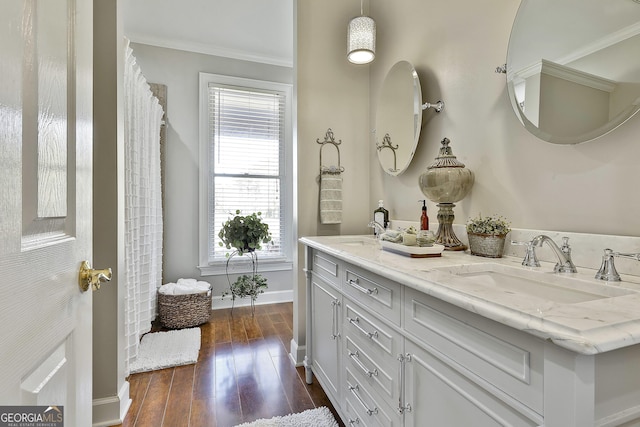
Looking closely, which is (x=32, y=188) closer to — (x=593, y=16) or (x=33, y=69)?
(x=33, y=69)

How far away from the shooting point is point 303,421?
160cm

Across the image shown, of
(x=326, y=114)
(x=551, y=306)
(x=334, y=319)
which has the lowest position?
(x=334, y=319)

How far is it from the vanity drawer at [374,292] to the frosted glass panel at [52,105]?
927mm

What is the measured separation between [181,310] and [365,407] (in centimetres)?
212

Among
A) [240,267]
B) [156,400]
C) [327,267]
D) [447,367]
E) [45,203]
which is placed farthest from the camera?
[240,267]

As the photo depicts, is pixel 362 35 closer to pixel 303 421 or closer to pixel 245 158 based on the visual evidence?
pixel 245 158

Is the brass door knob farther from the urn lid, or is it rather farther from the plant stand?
the plant stand

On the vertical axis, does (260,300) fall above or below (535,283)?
below

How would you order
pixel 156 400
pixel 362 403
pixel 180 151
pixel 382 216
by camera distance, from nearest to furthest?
pixel 362 403 < pixel 156 400 < pixel 382 216 < pixel 180 151

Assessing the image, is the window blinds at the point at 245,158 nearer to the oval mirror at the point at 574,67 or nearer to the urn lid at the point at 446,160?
the urn lid at the point at 446,160

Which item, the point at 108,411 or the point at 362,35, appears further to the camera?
the point at 362,35

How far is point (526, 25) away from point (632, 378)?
124cm

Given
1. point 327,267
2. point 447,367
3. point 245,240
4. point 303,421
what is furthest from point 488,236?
point 245,240

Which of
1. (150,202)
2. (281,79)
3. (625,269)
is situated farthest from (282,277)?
(625,269)
